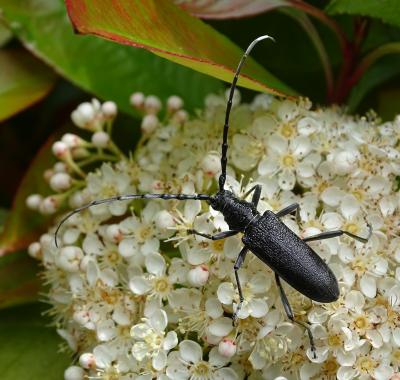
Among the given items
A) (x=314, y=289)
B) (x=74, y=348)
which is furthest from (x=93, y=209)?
(x=314, y=289)

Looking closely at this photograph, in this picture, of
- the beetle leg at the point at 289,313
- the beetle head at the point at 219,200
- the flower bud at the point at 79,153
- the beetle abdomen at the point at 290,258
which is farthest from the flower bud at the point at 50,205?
the beetle leg at the point at 289,313

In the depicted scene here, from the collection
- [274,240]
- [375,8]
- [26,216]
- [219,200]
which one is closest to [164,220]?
[219,200]

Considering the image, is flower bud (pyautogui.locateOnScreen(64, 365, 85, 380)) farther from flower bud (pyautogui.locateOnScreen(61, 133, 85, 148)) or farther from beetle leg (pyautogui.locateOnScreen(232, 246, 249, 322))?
flower bud (pyautogui.locateOnScreen(61, 133, 85, 148))

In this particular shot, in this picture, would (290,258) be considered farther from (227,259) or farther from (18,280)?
(18,280)

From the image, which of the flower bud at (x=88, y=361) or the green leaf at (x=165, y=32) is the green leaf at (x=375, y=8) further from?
the flower bud at (x=88, y=361)

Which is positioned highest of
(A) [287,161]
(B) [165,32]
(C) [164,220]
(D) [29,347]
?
(B) [165,32]

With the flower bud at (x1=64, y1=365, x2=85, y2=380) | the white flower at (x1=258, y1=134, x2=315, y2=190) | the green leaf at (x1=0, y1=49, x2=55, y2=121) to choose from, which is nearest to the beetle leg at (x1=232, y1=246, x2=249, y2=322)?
the white flower at (x1=258, y1=134, x2=315, y2=190)
